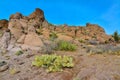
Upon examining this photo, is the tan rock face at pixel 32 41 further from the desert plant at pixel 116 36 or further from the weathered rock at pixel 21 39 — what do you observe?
the desert plant at pixel 116 36

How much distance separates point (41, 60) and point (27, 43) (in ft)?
A: 21.0

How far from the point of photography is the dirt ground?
959 cm

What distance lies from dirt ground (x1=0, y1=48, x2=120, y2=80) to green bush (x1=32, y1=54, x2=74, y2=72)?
0.23 meters

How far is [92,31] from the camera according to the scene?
103ft

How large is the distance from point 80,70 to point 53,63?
1.43 m

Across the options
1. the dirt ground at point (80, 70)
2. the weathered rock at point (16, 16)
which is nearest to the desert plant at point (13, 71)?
the dirt ground at point (80, 70)

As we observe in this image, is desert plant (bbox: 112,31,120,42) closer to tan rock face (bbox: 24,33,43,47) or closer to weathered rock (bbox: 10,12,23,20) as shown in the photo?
weathered rock (bbox: 10,12,23,20)

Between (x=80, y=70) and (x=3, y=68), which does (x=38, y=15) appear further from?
(x=80, y=70)

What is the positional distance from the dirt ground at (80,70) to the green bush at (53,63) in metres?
0.23

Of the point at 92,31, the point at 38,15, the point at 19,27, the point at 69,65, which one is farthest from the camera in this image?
the point at 92,31

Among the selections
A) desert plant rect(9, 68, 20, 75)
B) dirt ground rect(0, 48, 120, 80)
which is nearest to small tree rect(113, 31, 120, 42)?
dirt ground rect(0, 48, 120, 80)

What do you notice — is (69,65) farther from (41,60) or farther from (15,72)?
(15,72)

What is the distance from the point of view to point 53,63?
36.4 ft

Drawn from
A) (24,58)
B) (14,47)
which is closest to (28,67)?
(24,58)
